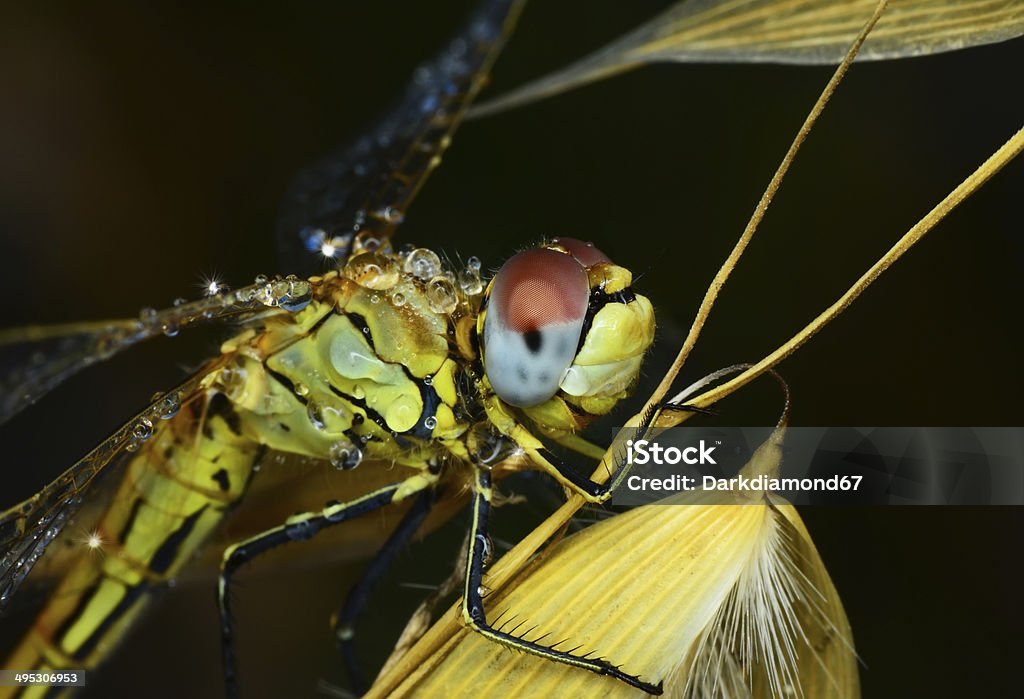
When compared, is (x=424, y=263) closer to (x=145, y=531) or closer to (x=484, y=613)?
(x=484, y=613)

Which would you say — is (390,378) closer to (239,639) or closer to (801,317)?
(801,317)

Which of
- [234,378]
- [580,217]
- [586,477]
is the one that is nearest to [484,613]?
[586,477]

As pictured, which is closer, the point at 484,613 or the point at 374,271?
the point at 484,613

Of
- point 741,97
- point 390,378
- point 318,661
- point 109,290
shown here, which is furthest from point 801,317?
point 109,290

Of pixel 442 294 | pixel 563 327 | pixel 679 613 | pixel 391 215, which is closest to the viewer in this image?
pixel 679 613

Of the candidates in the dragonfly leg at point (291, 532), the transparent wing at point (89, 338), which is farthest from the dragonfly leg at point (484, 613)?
the transparent wing at point (89, 338)

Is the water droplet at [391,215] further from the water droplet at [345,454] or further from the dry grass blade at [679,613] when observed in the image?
the dry grass blade at [679,613]
